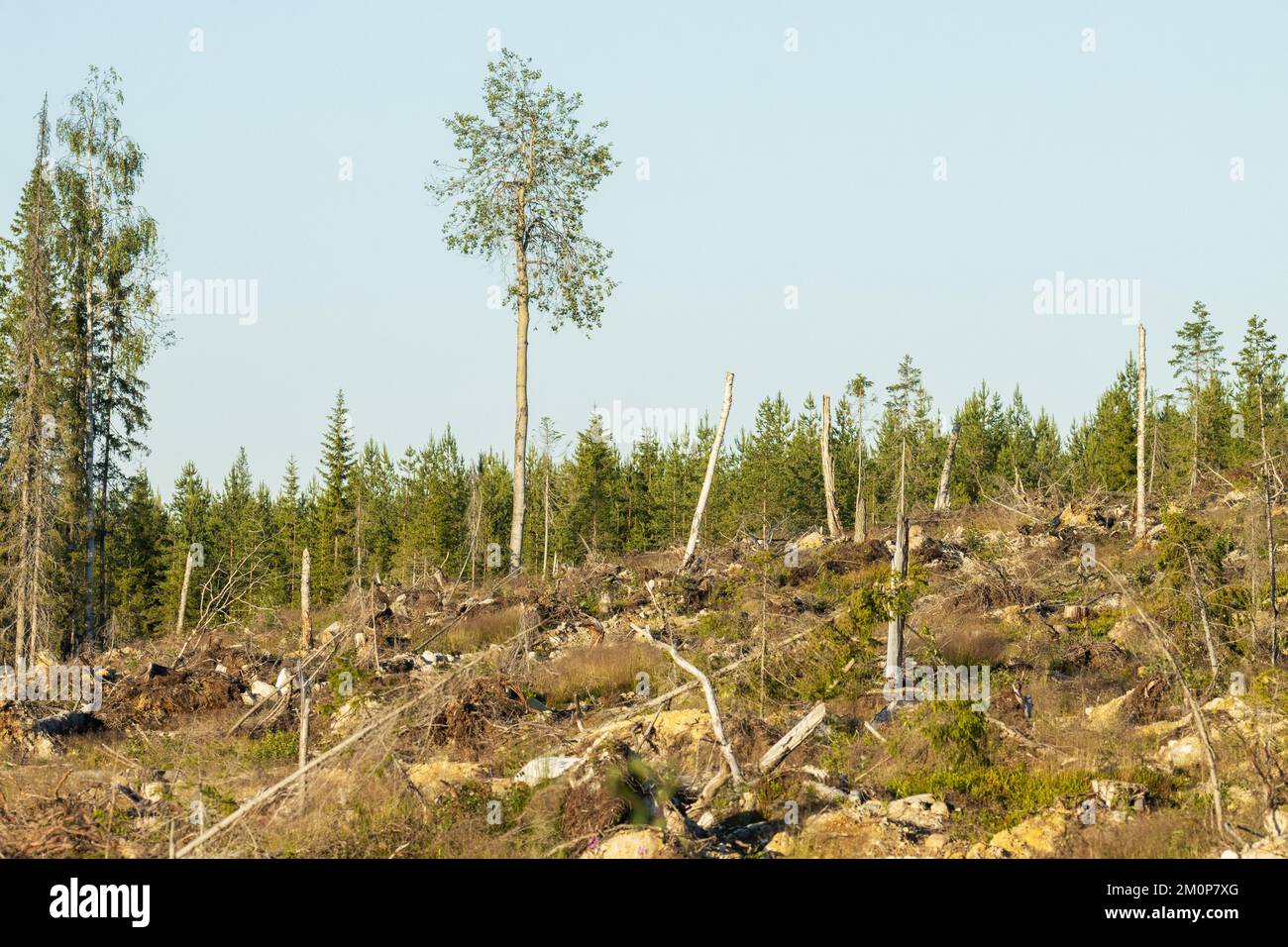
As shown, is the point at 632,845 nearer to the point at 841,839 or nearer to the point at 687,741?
the point at 841,839

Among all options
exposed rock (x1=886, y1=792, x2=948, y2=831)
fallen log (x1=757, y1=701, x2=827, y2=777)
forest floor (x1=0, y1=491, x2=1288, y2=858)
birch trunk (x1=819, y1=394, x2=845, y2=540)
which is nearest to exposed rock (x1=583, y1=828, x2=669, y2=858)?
forest floor (x1=0, y1=491, x2=1288, y2=858)

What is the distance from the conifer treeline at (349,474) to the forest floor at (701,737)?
9.92 m

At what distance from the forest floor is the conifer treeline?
32.5ft

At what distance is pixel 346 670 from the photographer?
14422 millimetres

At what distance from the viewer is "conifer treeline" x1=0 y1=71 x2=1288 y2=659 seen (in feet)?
102

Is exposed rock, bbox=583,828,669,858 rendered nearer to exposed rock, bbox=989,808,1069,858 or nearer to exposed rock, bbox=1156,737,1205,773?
exposed rock, bbox=989,808,1069,858

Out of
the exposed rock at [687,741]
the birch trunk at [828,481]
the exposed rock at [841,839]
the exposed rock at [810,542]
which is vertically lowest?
the exposed rock at [841,839]

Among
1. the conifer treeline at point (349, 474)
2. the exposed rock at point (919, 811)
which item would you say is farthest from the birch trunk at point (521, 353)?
the exposed rock at point (919, 811)

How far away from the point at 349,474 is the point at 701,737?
49294 millimetres

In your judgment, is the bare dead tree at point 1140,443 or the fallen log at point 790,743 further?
the bare dead tree at point 1140,443

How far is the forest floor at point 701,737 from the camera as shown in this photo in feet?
41.8

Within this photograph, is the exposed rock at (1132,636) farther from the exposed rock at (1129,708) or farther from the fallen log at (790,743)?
the fallen log at (790,743)

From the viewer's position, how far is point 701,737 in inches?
621
